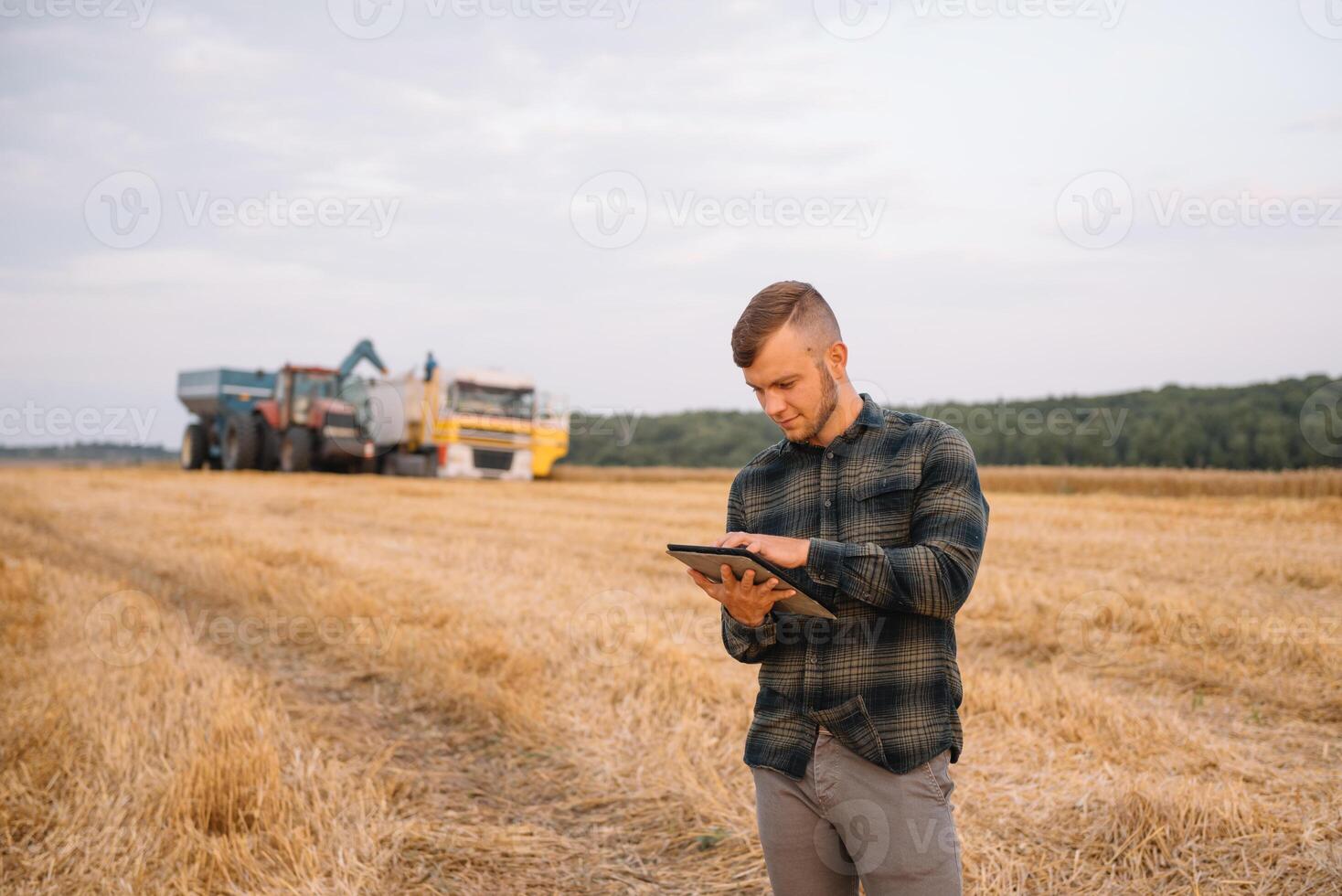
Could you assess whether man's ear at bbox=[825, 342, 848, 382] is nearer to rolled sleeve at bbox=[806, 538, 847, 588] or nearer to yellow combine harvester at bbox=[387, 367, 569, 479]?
rolled sleeve at bbox=[806, 538, 847, 588]

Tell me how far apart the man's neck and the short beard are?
1 cm

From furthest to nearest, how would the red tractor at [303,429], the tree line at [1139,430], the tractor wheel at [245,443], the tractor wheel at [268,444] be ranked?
the tree line at [1139,430]
the tractor wheel at [268,444]
the tractor wheel at [245,443]
the red tractor at [303,429]

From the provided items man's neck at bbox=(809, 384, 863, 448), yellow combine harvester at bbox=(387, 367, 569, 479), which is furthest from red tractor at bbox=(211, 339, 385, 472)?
man's neck at bbox=(809, 384, 863, 448)

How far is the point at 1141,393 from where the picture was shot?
43.3 metres

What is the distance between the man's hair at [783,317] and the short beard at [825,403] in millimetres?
47

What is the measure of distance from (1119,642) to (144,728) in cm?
585

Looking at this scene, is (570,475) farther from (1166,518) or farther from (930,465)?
(930,465)

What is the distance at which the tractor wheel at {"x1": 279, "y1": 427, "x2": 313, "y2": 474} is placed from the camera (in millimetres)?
26359

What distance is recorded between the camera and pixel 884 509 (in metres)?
2.30

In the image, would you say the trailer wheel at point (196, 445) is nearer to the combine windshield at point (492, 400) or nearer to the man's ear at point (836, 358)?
the combine windshield at point (492, 400)

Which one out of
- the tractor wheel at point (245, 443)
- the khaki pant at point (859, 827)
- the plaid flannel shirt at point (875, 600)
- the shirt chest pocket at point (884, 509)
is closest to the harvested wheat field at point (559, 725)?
the khaki pant at point (859, 827)

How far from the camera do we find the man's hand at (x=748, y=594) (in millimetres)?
2143

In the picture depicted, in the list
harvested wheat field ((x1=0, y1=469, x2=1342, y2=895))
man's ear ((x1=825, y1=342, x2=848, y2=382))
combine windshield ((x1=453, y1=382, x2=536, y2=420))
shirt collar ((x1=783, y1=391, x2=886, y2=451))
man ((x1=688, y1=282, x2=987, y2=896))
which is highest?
combine windshield ((x1=453, y1=382, x2=536, y2=420))

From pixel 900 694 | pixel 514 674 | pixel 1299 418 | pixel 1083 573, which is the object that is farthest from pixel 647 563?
pixel 1299 418
